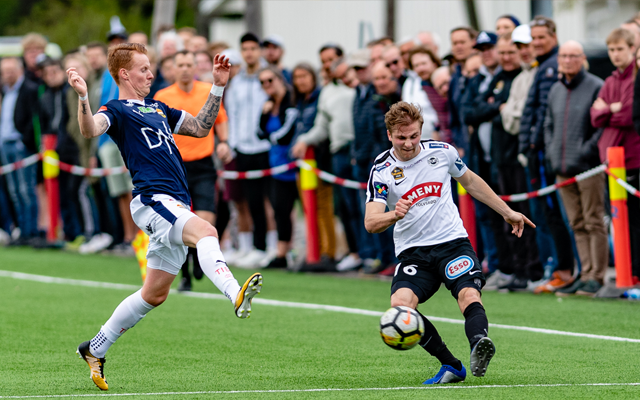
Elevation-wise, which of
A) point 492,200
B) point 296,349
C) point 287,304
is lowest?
point 287,304

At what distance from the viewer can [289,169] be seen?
14.0 m

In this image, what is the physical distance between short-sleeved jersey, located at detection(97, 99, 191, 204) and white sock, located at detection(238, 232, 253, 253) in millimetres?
8097

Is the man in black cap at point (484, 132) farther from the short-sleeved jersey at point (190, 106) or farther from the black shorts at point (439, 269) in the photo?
the black shorts at point (439, 269)

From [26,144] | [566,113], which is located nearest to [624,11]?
[26,144]

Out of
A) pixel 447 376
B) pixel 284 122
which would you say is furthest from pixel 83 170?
pixel 447 376

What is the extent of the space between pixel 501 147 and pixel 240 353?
4749 millimetres

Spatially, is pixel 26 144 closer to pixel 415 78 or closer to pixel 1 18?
pixel 415 78

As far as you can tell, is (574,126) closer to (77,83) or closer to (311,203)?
(311,203)

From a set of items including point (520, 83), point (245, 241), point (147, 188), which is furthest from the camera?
point (245, 241)

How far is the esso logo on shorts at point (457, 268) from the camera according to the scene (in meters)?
6.41

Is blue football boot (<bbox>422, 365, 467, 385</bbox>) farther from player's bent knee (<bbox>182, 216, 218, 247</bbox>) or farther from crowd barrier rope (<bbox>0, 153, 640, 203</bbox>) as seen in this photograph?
crowd barrier rope (<bbox>0, 153, 640, 203</bbox>)

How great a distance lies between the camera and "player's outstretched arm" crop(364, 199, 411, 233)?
595 cm

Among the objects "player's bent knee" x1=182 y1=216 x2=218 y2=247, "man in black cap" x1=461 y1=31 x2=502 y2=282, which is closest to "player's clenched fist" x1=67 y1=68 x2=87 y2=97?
"player's bent knee" x1=182 y1=216 x2=218 y2=247

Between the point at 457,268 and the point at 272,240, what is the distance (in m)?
8.34
